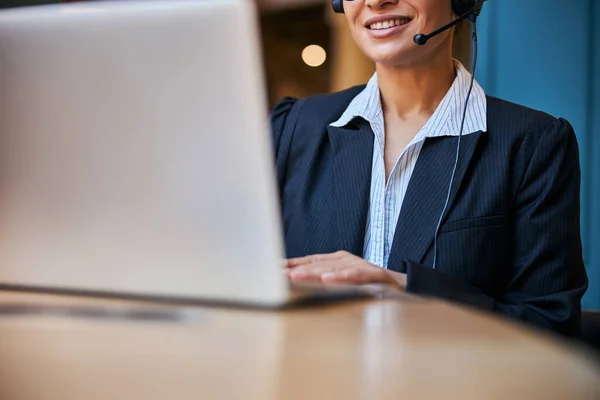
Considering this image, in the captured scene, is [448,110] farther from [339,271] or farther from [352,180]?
[339,271]

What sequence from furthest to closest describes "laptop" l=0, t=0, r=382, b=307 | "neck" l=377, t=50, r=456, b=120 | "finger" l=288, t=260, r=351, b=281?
"neck" l=377, t=50, r=456, b=120
"finger" l=288, t=260, r=351, b=281
"laptop" l=0, t=0, r=382, b=307

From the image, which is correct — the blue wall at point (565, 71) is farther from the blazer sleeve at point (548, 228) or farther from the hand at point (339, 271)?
the hand at point (339, 271)

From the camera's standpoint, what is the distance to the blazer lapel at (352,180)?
1.34 metres

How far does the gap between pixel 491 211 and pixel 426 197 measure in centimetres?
11

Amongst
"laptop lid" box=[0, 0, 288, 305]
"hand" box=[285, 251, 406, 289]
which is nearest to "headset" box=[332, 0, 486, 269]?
"hand" box=[285, 251, 406, 289]

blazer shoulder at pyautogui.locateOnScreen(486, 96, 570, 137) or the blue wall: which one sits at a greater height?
the blue wall

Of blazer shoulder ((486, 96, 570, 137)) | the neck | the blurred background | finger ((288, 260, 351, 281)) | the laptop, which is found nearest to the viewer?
the laptop

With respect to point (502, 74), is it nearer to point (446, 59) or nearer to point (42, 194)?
point (446, 59)

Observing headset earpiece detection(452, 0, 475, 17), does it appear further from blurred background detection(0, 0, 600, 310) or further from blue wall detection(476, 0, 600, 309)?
blue wall detection(476, 0, 600, 309)

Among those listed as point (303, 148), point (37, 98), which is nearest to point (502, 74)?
point (303, 148)

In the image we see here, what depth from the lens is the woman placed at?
127 centimetres

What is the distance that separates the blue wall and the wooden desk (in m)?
1.62

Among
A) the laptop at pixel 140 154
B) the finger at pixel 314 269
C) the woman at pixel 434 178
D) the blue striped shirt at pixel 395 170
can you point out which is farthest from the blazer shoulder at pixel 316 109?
the laptop at pixel 140 154

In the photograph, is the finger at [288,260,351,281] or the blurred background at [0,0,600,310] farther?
the blurred background at [0,0,600,310]
